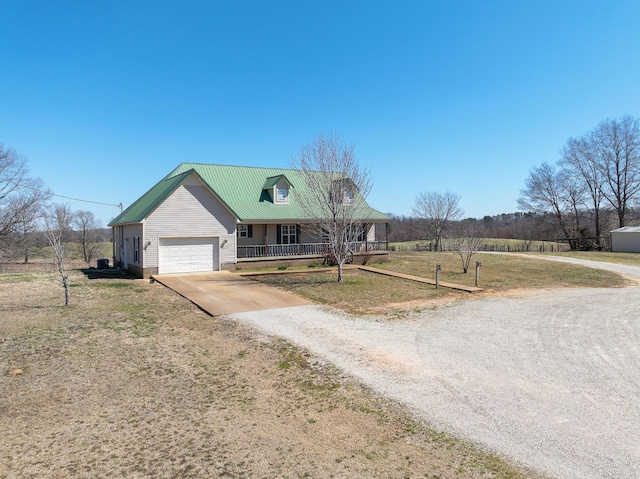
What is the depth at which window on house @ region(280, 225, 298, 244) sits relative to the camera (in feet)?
90.4

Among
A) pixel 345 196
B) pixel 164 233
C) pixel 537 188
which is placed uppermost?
pixel 537 188

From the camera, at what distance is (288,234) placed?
90.9ft

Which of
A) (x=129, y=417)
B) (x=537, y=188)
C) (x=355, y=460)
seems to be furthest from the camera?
(x=537, y=188)

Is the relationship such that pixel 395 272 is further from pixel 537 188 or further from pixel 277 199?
pixel 537 188

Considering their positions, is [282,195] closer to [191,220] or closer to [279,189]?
[279,189]

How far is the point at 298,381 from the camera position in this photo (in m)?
7.16

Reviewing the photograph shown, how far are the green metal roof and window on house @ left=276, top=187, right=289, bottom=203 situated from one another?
295 millimetres

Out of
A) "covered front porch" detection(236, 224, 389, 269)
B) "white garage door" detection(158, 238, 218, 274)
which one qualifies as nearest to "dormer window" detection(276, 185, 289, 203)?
"covered front porch" detection(236, 224, 389, 269)

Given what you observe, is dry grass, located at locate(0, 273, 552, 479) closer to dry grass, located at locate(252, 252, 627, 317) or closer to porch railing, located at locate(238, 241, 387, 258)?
dry grass, located at locate(252, 252, 627, 317)

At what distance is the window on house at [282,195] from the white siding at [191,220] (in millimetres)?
5063

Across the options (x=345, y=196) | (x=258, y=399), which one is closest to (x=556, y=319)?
(x=258, y=399)

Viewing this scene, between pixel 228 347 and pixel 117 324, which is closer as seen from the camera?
pixel 228 347

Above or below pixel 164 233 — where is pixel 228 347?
below

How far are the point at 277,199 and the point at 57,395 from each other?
22.2 metres
